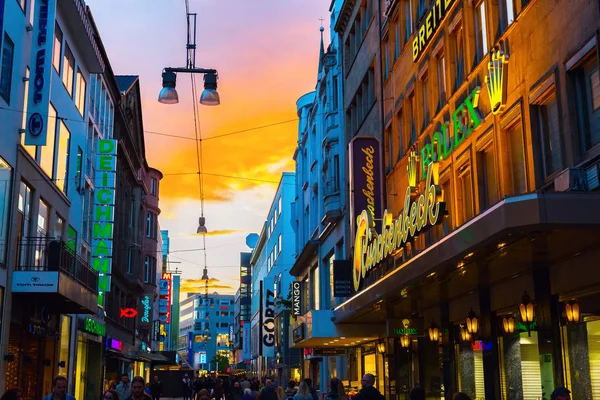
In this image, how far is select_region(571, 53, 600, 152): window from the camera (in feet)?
41.7

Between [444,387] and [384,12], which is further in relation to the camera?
[384,12]

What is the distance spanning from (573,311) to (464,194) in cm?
575

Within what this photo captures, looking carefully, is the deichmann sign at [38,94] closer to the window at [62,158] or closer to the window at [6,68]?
the window at [6,68]

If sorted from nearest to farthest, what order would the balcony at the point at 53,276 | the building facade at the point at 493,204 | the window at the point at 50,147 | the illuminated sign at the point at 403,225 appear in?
the building facade at the point at 493,204 → the illuminated sign at the point at 403,225 → the balcony at the point at 53,276 → the window at the point at 50,147

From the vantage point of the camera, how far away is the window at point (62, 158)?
27892mm

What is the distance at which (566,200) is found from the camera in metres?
10.3

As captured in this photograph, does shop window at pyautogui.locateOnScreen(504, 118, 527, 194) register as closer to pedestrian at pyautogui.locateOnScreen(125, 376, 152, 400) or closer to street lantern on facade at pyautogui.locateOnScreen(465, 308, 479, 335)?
street lantern on facade at pyautogui.locateOnScreen(465, 308, 479, 335)

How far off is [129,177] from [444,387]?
36.8 m

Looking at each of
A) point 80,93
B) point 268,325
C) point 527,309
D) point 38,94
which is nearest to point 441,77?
point 527,309

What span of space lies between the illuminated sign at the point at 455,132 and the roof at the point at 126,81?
114 feet

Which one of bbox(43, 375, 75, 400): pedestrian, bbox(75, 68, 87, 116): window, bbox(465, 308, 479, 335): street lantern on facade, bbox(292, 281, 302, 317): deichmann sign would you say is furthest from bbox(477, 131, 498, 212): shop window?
bbox(292, 281, 302, 317): deichmann sign

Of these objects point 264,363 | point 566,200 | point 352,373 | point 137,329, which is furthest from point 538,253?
point 264,363

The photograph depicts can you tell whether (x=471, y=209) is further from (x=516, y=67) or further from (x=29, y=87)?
(x=29, y=87)

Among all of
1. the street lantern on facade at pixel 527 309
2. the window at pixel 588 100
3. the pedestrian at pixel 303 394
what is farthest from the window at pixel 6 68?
the window at pixel 588 100
